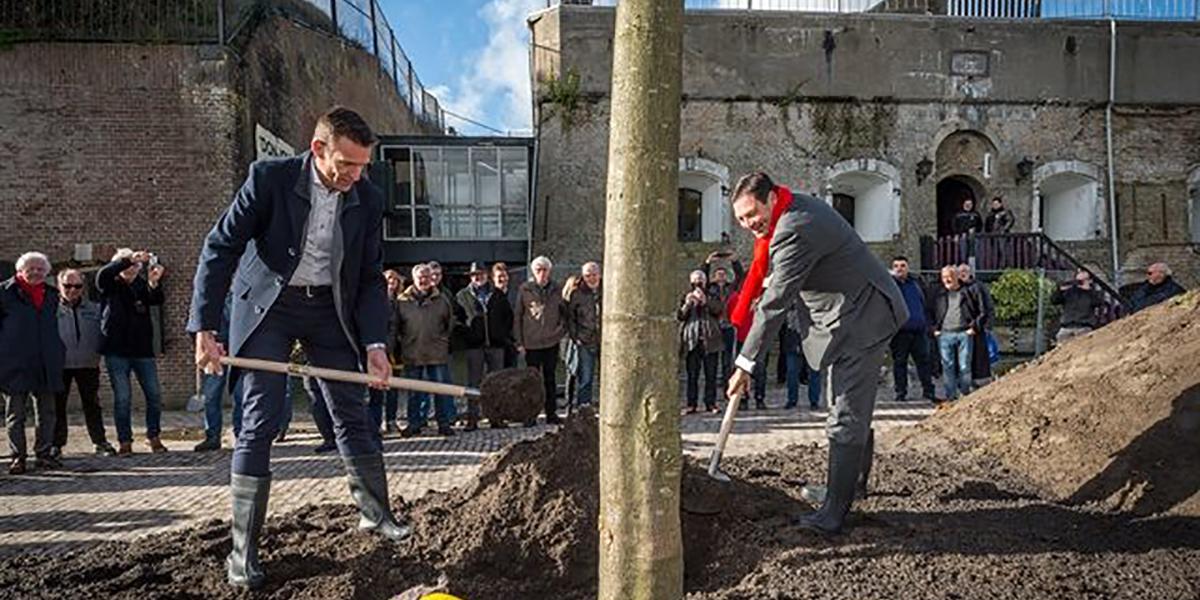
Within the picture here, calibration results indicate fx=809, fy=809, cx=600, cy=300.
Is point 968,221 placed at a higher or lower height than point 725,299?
higher

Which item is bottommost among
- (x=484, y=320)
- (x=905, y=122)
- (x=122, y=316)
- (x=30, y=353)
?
(x=30, y=353)

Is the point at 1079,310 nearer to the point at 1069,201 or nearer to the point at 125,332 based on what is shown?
the point at 125,332

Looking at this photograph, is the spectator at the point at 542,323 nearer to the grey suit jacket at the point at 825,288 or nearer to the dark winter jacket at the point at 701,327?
the dark winter jacket at the point at 701,327

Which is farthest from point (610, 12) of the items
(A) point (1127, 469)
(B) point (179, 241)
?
(A) point (1127, 469)

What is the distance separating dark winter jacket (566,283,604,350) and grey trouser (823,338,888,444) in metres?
5.88

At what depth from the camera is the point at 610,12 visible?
19.6 m

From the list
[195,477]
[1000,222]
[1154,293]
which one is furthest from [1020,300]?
[195,477]

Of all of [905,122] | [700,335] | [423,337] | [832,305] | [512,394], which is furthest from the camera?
[905,122]

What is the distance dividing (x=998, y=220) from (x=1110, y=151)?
16.6 ft

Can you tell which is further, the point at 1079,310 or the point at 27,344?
the point at 1079,310

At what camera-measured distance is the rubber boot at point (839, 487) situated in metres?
4.08

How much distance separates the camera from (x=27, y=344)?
295 inches

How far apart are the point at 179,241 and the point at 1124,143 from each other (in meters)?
22.5

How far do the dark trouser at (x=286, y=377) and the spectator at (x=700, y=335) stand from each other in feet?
22.6
